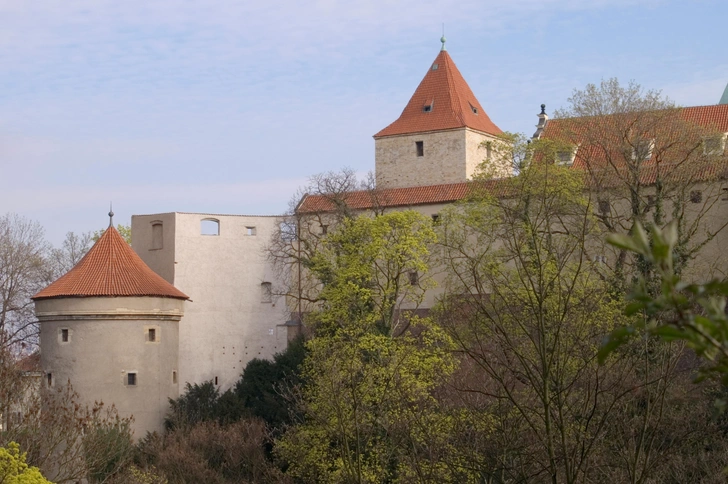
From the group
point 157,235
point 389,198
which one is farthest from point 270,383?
point 389,198

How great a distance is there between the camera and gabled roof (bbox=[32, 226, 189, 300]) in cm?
3431

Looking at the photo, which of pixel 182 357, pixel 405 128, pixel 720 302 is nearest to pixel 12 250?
pixel 182 357

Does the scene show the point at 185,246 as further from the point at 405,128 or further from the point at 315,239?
the point at 405,128

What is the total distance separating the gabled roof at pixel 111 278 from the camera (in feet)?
113

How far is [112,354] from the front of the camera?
1332 inches

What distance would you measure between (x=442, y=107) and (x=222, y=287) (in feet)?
42.4

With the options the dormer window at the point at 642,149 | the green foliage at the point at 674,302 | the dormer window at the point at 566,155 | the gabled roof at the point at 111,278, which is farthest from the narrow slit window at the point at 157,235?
the green foliage at the point at 674,302

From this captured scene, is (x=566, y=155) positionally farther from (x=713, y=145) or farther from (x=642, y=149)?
Answer: (x=713, y=145)

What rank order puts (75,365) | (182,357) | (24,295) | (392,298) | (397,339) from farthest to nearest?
1. (24,295)
2. (182,357)
3. (75,365)
4. (392,298)
5. (397,339)

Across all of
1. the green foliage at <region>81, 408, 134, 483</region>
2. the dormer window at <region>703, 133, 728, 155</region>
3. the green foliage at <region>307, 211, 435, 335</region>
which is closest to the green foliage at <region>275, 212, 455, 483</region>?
the green foliage at <region>307, 211, 435, 335</region>

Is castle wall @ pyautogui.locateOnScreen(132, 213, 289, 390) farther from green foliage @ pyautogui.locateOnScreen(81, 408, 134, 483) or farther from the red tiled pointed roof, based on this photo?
the red tiled pointed roof

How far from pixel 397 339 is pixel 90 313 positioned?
38.0 ft

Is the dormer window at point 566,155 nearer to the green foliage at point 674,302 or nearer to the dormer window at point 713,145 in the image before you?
the dormer window at point 713,145

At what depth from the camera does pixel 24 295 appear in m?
44.7
